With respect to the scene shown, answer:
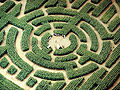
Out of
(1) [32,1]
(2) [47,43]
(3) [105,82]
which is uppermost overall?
(1) [32,1]

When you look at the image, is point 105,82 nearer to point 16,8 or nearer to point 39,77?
point 39,77

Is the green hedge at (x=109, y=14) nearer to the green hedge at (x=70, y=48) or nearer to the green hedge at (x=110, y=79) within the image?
the green hedge at (x=70, y=48)

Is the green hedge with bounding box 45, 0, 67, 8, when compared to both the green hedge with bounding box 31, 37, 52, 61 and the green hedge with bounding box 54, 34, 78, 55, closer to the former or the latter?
the green hedge with bounding box 54, 34, 78, 55

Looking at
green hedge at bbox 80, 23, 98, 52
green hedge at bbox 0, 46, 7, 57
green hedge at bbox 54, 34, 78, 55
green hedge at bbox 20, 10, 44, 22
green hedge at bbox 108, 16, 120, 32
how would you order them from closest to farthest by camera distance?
green hedge at bbox 0, 46, 7, 57
green hedge at bbox 54, 34, 78, 55
green hedge at bbox 80, 23, 98, 52
green hedge at bbox 108, 16, 120, 32
green hedge at bbox 20, 10, 44, 22

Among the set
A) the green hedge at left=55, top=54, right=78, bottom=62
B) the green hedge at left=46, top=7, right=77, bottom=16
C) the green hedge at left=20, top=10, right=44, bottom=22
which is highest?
the green hedge at left=46, top=7, right=77, bottom=16

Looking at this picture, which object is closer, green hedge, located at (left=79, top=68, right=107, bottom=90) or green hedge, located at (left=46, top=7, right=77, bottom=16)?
green hedge, located at (left=79, top=68, right=107, bottom=90)

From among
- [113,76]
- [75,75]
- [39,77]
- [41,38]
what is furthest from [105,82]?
[41,38]

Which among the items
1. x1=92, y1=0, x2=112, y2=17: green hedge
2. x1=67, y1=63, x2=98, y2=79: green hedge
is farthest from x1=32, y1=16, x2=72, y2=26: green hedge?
x1=67, y1=63, x2=98, y2=79: green hedge
